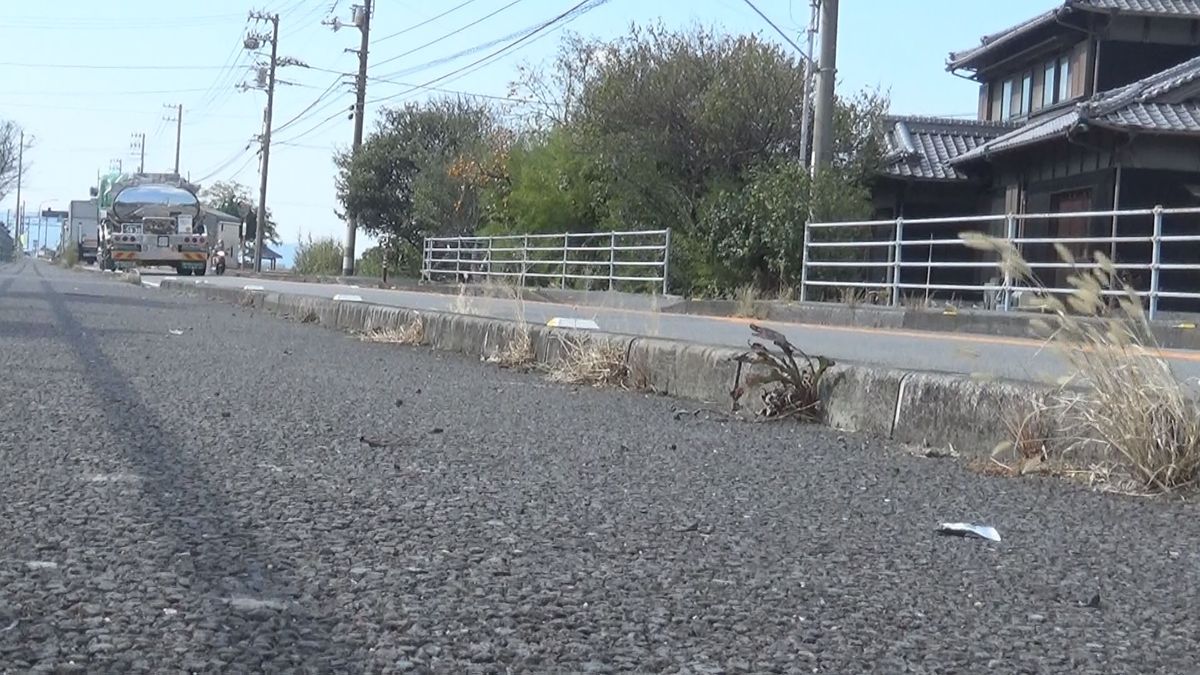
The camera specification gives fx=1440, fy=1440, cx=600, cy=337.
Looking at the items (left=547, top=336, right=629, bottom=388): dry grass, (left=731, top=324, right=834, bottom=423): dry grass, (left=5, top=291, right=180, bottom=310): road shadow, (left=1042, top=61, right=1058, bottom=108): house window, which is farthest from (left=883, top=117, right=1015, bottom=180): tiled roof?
(left=731, top=324, right=834, bottom=423): dry grass

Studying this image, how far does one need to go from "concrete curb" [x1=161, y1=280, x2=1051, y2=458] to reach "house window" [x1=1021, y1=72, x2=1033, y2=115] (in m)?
20.1

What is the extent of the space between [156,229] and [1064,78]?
2893 centimetres

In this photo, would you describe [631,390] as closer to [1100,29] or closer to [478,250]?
[1100,29]

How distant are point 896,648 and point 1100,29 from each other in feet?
80.6

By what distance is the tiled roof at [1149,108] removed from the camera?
2075 cm

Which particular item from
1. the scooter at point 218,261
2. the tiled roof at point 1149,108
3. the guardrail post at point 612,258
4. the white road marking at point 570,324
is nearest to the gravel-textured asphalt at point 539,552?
the white road marking at point 570,324

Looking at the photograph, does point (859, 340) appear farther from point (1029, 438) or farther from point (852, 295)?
point (1029, 438)

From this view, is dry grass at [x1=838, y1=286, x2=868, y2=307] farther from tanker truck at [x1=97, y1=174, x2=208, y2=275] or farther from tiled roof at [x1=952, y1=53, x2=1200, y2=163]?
tanker truck at [x1=97, y1=174, x2=208, y2=275]

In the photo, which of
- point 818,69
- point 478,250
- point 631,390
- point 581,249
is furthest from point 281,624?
point 478,250

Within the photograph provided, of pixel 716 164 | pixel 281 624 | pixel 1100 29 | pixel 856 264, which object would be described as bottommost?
pixel 281 624

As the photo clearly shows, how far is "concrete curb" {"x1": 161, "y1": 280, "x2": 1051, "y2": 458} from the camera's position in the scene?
549 centimetres

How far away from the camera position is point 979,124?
2903cm

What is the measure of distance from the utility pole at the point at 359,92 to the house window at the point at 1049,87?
23.4 metres

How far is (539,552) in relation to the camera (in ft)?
11.7
